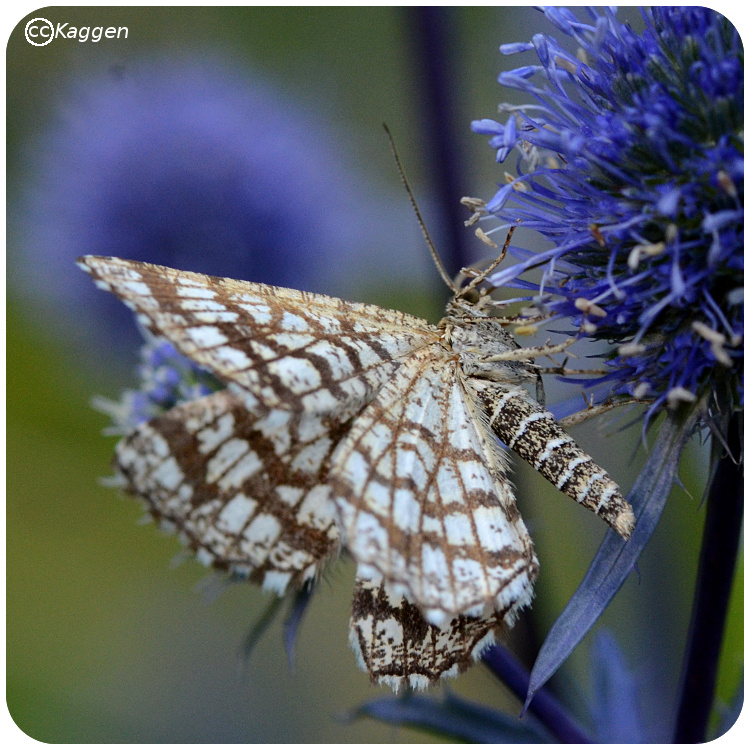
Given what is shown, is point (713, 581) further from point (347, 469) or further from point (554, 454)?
point (347, 469)

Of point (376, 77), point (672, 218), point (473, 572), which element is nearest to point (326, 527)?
point (473, 572)

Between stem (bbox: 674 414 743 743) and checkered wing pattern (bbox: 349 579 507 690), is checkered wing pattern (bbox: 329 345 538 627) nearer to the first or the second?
checkered wing pattern (bbox: 349 579 507 690)

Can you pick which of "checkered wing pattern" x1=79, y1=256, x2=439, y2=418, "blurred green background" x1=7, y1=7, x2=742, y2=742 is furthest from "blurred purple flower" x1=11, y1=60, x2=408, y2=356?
"checkered wing pattern" x1=79, y1=256, x2=439, y2=418

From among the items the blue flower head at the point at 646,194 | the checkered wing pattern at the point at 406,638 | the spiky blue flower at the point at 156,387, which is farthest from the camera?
the spiky blue flower at the point at 156,387

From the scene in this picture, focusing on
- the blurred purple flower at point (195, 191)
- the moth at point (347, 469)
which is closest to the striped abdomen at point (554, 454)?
the moth at point (347, 469)

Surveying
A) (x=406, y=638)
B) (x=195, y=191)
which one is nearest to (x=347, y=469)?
(x=406, y=638)

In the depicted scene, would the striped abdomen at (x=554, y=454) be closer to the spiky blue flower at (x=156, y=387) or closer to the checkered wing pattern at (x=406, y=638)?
the checkered wing pattern at (x=406, y=638)

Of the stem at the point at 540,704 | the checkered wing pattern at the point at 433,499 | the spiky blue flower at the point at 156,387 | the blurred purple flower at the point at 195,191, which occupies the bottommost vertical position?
the stem at the point at 540,704
